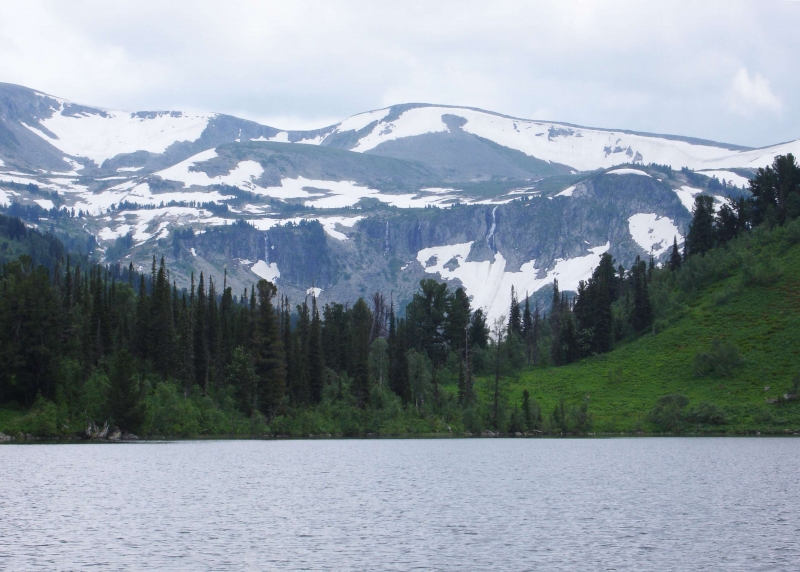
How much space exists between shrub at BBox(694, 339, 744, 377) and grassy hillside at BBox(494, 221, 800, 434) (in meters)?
0.92

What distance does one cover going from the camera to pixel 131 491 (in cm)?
6078

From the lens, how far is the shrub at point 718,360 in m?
149

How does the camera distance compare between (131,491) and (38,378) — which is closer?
(131,491)

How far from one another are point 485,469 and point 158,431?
62661 millimetres

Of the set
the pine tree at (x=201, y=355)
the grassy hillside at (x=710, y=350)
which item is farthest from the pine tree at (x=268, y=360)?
the grassy hillside at (x=710, y=350)

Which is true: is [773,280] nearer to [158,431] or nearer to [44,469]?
[158,431]

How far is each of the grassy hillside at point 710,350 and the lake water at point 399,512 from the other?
45866 millimetres

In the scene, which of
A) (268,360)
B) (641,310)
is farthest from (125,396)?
(641,310)

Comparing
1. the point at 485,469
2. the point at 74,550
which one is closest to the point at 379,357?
the point at 485,469

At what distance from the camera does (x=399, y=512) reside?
52.0 m

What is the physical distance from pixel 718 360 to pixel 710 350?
247 inches

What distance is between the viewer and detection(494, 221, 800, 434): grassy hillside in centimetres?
13738

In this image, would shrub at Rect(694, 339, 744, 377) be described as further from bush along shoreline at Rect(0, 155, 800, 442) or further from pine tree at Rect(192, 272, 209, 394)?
pine tree at Rect(192, 272, 209, 394)

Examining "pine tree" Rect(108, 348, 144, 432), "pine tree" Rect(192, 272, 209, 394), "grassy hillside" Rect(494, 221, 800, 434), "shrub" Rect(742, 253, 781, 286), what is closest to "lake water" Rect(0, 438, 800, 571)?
"pine tree" Rect(108, 348, 144, 432)
